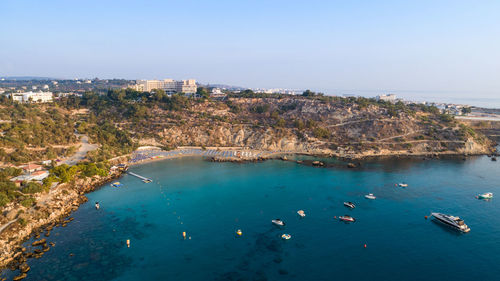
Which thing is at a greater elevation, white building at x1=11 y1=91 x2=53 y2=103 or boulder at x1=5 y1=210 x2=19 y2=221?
white building at x1=11 y1=91 x2=53 y2=103

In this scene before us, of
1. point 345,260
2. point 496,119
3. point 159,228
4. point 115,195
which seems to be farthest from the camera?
point 496,119

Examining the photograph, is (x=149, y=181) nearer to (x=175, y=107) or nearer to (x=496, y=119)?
(x=175, y=107)

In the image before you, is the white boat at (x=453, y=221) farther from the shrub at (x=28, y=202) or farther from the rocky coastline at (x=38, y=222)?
the shrub at (x=28, y=202)

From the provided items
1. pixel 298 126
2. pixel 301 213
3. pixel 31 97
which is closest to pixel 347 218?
pixel 301 213

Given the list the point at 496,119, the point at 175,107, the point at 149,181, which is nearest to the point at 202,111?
the point at 175,107

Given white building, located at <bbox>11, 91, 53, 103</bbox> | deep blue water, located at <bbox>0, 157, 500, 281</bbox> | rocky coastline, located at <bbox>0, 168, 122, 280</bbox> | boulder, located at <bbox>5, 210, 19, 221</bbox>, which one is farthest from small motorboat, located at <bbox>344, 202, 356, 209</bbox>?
white building, located at <bbox>11, 91, 53, 103</bbox>

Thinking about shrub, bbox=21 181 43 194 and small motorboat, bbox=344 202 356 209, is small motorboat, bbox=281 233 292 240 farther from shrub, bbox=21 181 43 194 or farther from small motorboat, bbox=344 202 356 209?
shrub, bbox=21 181 43 194

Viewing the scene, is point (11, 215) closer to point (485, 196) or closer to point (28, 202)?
point (28, 202)
